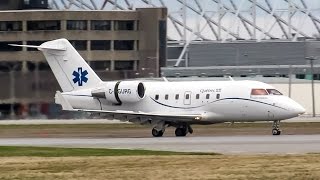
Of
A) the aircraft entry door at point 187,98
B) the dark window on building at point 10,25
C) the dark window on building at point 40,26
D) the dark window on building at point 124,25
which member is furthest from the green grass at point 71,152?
the dark window on building at point 124,25

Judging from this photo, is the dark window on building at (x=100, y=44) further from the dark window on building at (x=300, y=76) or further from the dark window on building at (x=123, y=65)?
the dark window on building at (x=300, y=76)

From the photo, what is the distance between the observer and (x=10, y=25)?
139375 mm

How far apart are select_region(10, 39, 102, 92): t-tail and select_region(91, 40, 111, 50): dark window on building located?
266 feet

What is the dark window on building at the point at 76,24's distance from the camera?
139m

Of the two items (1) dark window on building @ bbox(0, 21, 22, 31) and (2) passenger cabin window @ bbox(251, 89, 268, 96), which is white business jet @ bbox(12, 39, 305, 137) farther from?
(1) dark window on building @ bbox(0, 21, 22, 31)

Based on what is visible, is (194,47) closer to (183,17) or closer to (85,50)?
(183,17)

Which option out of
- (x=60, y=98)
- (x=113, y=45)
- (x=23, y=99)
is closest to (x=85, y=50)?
(x=113, y=45)

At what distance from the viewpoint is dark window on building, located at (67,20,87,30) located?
139 m

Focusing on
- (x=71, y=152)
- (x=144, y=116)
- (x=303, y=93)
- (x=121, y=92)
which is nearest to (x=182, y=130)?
(x=144, y=116)

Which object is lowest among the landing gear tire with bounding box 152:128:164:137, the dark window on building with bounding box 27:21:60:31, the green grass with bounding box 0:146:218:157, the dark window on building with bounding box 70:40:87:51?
the landing gear tire with bounding box 152:128:164:137

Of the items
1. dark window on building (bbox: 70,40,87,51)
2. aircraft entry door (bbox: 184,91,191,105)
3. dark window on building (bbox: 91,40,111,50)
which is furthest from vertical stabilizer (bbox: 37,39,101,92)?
dark window on building (bbox: 91,40,111,50)

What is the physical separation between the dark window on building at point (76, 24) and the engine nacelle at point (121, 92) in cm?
8297

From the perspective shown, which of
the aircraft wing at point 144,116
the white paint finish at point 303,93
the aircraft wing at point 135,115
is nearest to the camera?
the aircraft wing at point 135,115

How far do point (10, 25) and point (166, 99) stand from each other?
86.0 m
